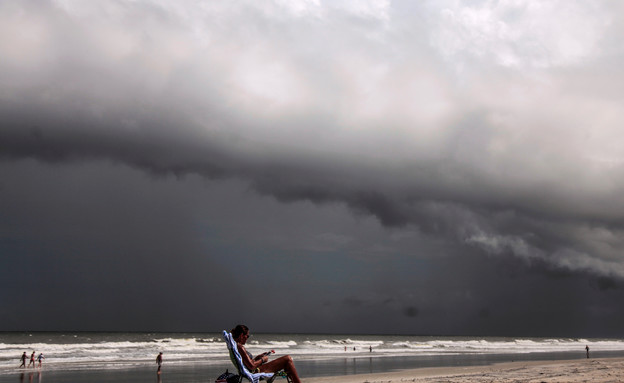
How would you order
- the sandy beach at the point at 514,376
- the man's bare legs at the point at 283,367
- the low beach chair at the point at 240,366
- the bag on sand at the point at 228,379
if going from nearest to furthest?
the bag on sand at the point at 228,379 < the low beach chair at the point at 240,366 < the man's bare legs at the point at 283,367 < the sandy beach at the point at 514,376

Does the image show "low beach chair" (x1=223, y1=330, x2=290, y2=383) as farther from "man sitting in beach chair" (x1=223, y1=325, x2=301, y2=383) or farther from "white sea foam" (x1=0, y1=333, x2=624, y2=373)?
"white sea foam" (x1=0, y1=333, x2=624, y2=373)

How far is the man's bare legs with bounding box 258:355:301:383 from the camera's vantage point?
11.1 m

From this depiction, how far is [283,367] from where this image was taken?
1121 cm

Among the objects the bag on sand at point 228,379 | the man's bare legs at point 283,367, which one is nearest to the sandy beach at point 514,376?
the man's bare legs at point 283,367

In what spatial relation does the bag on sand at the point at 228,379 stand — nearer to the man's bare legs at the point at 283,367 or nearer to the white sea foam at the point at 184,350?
the man's bare legs at the point at 283,367

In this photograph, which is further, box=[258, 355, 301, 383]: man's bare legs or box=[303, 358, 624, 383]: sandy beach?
box=[303, 358, 624, 383]: sandy beach

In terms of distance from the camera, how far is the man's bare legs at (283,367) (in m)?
11.1

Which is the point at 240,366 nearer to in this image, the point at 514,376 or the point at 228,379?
the point at 228,379

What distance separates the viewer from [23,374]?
30.7 m

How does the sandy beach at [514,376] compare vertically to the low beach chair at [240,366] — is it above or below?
below

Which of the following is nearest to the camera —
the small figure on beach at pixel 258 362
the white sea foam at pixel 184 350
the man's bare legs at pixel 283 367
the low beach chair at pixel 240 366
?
the low beach chair at pixel 240 366

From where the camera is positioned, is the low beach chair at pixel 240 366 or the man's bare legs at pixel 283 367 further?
the man's bare legs at pixel 283 367

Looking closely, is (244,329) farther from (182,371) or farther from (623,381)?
(182,371)

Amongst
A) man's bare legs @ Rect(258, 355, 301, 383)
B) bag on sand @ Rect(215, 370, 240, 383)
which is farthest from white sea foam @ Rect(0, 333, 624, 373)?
bag on sand @ Rect(215, 370, 240, 383)
